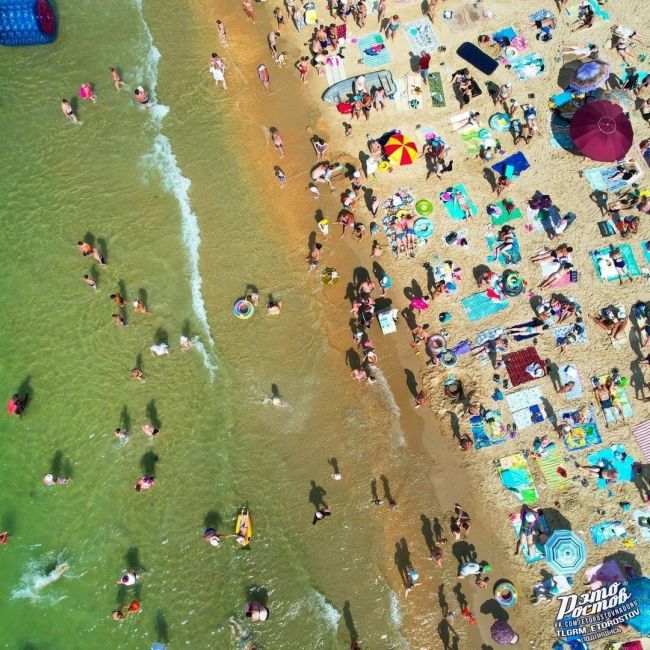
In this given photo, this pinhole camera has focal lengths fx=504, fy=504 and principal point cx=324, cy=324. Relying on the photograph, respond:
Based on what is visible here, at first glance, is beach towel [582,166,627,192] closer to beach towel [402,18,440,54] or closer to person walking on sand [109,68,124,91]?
beach towel [402,18,440,54]

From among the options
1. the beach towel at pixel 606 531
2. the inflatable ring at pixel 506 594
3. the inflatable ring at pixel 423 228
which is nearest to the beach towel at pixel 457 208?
the inflatable ring at pixel 423 228

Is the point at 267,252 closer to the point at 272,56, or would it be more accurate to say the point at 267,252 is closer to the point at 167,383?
the point at 167,383

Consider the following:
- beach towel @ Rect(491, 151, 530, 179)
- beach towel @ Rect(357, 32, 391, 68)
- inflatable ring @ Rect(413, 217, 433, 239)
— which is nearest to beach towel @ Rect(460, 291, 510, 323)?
inflatable ring @ Rect(413, 217, 433, 239)

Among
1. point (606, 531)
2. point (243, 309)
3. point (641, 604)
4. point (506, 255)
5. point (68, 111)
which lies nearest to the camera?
point (641, 604)

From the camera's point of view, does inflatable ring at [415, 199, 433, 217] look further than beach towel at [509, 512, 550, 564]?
Yes

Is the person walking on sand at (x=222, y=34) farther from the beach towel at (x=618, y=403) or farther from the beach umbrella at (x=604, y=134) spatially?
the beach towel at (x=618, y=403)

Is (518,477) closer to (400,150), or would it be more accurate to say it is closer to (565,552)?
(565,552)

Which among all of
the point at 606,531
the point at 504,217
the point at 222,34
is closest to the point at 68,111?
the point at 222,34

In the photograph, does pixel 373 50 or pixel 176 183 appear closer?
pixel 176 183
